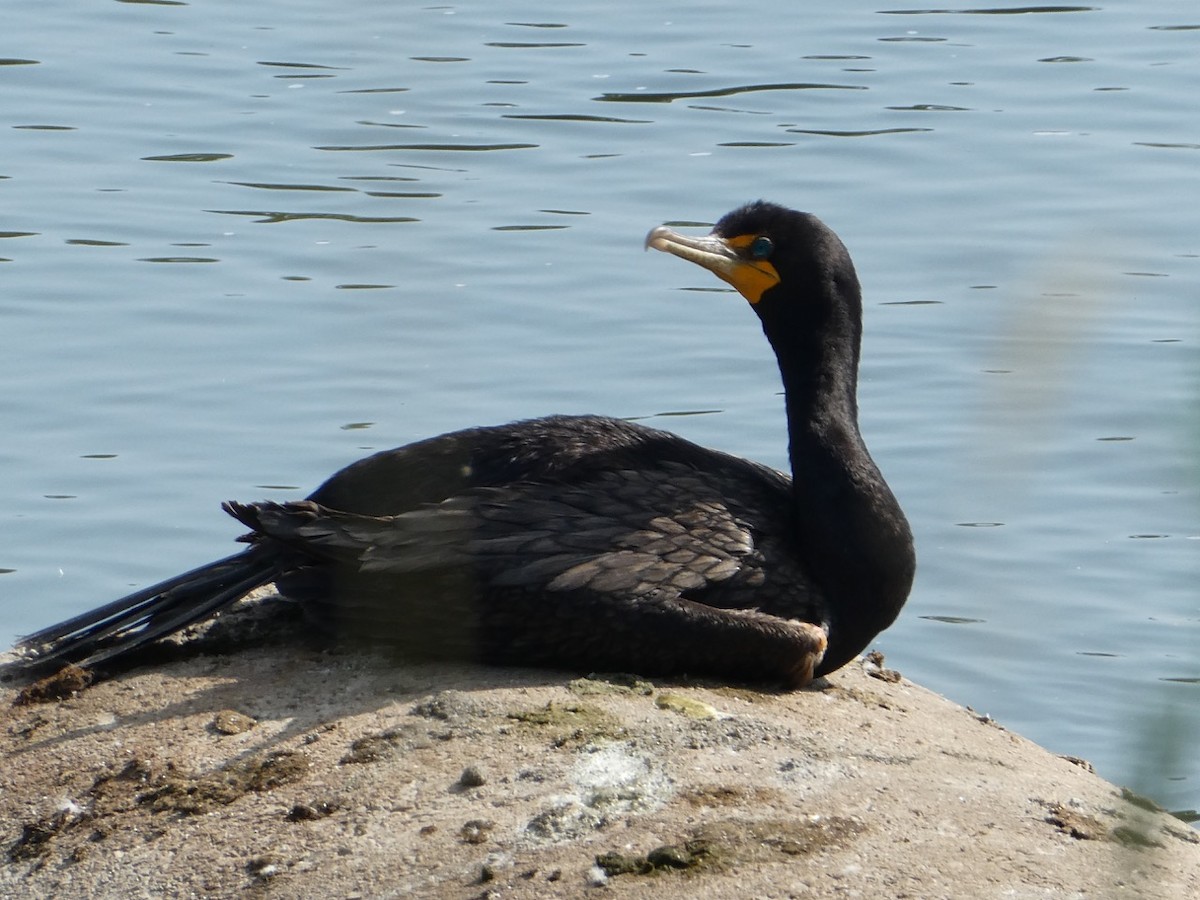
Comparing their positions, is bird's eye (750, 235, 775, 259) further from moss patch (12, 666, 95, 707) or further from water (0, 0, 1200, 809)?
moss patch (12, 666, 95, 707)

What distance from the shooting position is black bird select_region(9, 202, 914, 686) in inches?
219

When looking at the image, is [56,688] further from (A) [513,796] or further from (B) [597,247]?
(B) [597,247]

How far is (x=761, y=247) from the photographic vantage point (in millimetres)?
6324

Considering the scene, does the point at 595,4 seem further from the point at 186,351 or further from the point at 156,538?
the point at 156,538

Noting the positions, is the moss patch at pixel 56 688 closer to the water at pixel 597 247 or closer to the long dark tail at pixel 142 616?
the long dark tail at pixel 142 616

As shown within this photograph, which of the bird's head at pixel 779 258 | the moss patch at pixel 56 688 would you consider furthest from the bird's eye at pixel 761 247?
the moss patch at pixel 56 688

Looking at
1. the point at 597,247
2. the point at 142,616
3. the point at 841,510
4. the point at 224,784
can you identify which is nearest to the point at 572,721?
the point at 224,784

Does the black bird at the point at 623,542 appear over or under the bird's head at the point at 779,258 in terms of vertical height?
under

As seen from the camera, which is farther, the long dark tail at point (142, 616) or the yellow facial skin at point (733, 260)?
the yellow facial skin at point (733, 260)

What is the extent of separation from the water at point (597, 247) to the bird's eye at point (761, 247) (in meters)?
0.82

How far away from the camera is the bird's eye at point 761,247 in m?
6.31

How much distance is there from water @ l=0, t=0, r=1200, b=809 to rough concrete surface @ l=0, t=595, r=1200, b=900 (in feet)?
3.77

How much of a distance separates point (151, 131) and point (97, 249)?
2.19 metres

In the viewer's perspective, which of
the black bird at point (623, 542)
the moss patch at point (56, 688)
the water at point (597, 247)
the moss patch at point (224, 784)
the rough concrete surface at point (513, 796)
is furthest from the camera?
the water at point (597, 247)
